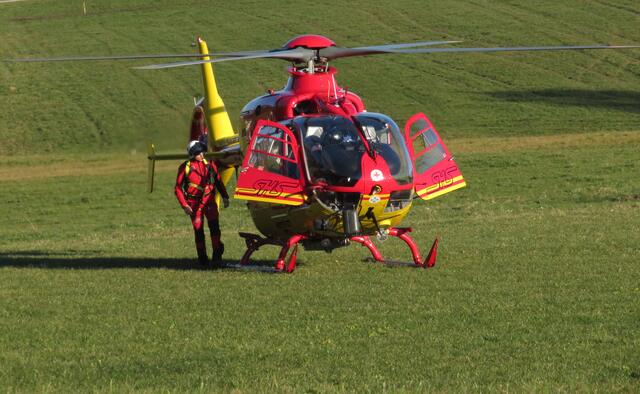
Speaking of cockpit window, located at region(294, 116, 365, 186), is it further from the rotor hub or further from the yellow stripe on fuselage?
the yellow stripe on fuselage

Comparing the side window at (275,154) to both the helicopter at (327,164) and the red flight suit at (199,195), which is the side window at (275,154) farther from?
Result: the red flight suit at (199,195)

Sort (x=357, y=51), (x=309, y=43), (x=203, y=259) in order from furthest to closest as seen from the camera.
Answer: (x=203, y=259)
(x=309, y=43)
(x=357, y=51)

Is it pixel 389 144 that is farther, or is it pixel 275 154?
pixel 389 144

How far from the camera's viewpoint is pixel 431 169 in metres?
15.5

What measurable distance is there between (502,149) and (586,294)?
90.1ft

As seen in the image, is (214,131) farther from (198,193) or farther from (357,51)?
(357,51)

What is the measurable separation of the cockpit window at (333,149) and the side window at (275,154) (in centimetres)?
21

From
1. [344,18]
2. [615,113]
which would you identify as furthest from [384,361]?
[344,18]

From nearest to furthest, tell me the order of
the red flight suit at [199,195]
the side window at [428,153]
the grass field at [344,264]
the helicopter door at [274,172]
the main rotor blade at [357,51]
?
the grass field at [344,264]
the main rotor blade at [357,51]
the helicopter door at [274,172]
the side window at [428,153]
the red flight suit at [199,195]

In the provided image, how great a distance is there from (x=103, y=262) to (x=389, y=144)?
516 centimetres

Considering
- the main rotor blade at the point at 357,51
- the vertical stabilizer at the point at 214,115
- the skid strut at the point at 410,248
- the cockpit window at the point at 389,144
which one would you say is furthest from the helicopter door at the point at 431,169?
the vertical stabilizer at the point at 214,115

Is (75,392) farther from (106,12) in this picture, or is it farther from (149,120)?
(106,12)

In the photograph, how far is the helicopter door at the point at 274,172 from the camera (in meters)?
14.6

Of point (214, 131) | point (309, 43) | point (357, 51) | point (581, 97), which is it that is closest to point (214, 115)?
point (214, 131)
